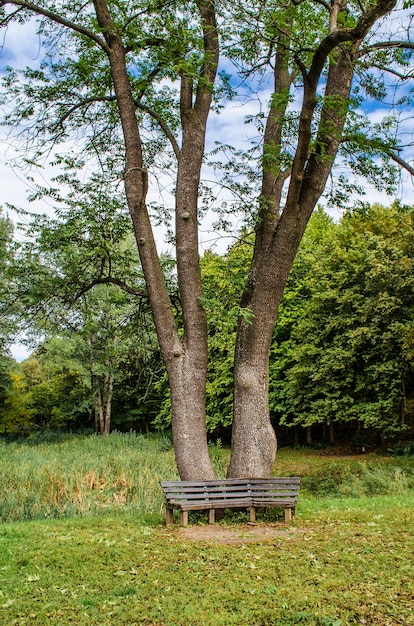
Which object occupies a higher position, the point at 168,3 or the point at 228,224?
the point at 168,3

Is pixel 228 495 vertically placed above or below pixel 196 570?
above

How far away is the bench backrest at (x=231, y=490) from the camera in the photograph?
23.1ft

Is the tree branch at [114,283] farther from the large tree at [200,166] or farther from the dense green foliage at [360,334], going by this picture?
the dense green foliage at [360,334]

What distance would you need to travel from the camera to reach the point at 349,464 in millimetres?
15844

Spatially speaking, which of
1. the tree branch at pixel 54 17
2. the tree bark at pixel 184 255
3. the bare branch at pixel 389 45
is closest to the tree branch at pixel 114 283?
the tree bark at pixel 184 255

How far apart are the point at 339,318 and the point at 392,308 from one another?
2375 mm

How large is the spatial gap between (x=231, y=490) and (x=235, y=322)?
2.27m

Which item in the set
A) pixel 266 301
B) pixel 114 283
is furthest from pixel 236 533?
pixel 114 283

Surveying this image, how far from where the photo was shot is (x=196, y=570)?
16.1ft

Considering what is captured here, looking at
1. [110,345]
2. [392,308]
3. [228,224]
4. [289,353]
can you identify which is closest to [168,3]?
[228,224]

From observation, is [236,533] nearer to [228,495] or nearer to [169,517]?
[228,495]

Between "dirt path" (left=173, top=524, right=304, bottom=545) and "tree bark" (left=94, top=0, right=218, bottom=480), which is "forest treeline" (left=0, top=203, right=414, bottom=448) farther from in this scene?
"dirt path" (left=173, top=524, right=304, bottom=545)

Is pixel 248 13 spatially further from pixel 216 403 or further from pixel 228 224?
pixel 216 403

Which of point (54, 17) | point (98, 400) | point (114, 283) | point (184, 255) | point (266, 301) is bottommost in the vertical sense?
point (98, 400)
